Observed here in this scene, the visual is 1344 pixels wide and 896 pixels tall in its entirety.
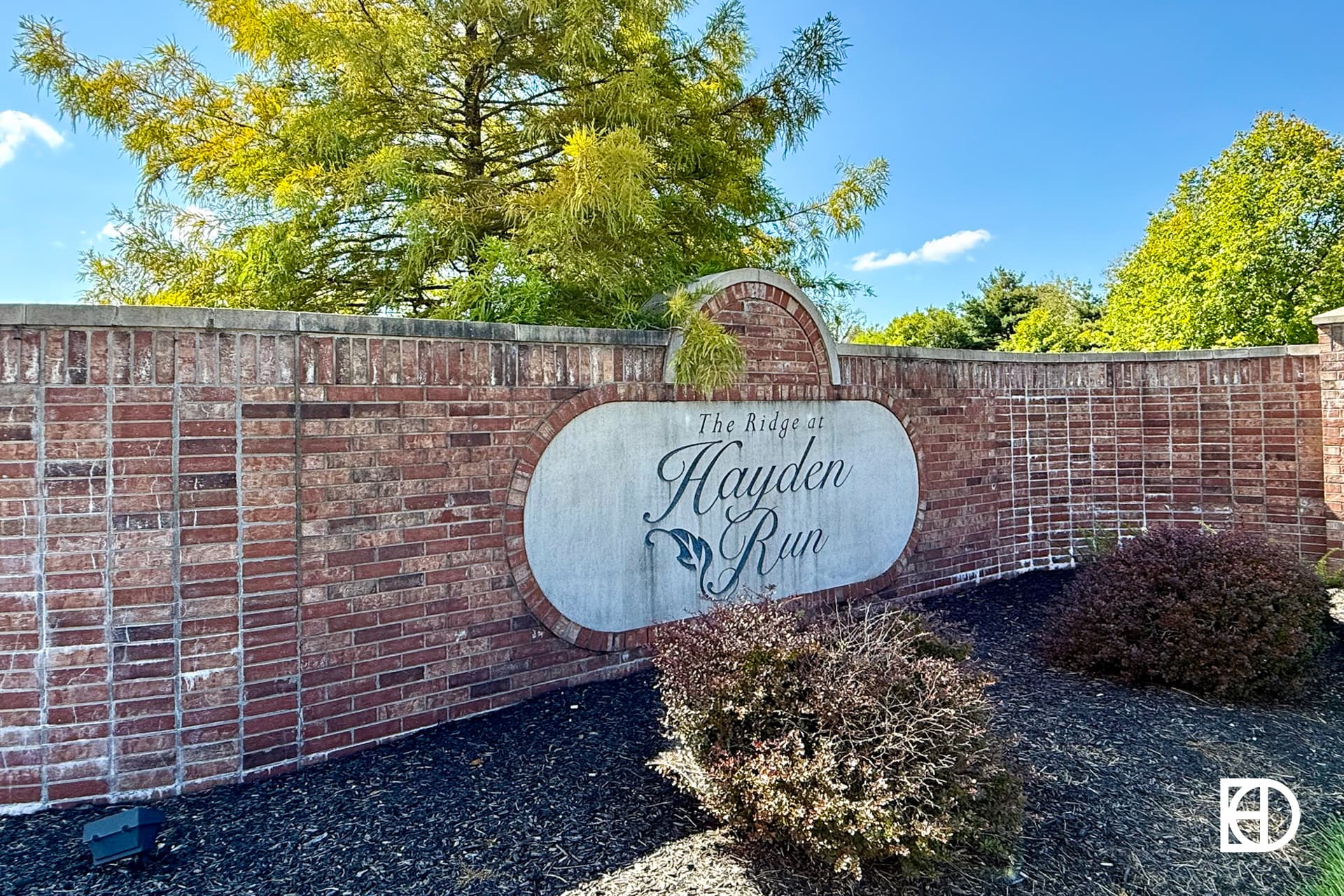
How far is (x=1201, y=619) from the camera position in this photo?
4.94 m

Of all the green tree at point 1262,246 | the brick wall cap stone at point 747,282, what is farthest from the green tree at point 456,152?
the green tree at point 1262,246

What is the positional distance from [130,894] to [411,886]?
0.98 meters

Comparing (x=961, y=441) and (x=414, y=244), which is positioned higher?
(x=414, y=244)

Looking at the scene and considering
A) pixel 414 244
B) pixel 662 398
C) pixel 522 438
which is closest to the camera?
pixel 522 438

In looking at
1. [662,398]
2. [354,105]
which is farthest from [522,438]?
[354,105]

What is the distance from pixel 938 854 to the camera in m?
2.92

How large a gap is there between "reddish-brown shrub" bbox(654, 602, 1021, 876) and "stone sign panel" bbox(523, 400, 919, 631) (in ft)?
3.51

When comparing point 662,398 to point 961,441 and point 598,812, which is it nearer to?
point 598,812

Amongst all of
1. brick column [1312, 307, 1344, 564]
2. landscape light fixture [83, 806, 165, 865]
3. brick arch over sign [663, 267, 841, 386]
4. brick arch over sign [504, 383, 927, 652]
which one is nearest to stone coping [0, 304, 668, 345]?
brick arch over sign [504, 383, 927, 652]

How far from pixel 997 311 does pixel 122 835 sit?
29352 mm

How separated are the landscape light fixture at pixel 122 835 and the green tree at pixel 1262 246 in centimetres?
1426

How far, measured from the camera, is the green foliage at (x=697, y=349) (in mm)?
5184

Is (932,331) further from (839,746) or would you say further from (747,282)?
(839,746)

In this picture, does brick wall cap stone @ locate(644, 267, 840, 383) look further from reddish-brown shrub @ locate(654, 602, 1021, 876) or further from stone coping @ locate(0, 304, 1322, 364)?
reddish-brown shrub @ locate(654, 602, 1021, 876)
